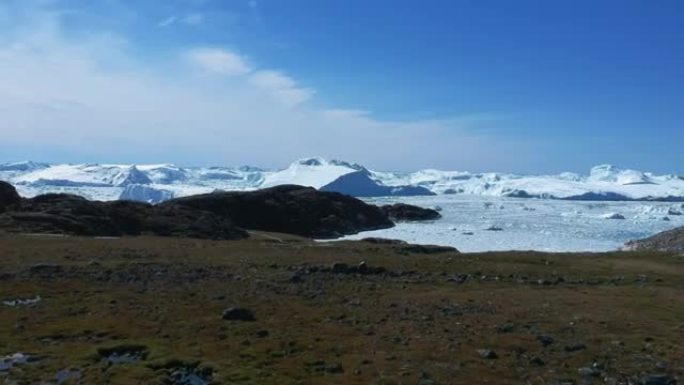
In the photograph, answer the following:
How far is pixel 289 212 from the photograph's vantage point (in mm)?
114938

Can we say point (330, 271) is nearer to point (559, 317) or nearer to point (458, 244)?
point (559, 317)

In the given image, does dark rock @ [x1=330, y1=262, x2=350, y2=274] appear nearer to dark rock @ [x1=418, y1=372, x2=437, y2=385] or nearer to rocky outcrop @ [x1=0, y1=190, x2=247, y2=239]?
dark rock @ [x1=418, y1=372, x2=437, y2=385]

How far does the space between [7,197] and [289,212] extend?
45612 millimetres

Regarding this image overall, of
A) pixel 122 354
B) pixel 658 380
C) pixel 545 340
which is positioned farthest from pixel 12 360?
pixel 658 380

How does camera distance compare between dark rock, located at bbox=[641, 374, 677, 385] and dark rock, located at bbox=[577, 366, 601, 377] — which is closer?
dark rock, located at bbox=[641, 374, 677, 385]

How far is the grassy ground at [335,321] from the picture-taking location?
15812mm

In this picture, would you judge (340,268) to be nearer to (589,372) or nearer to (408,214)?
(589,372)

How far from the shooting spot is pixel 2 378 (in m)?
14.6

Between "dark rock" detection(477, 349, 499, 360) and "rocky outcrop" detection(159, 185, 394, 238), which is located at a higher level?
"rocky outcrop" detection(159, 185, 394, 238)

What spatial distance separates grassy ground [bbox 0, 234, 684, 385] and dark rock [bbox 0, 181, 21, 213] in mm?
48825

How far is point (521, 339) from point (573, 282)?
1379 cm

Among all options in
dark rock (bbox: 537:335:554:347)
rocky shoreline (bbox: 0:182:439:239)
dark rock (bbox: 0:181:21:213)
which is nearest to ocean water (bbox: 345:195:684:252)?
rocky shoreline (bbox: 0:182:439:239)

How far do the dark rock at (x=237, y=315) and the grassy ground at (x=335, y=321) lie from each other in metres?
0.39

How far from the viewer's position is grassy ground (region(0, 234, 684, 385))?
15.8 meters
